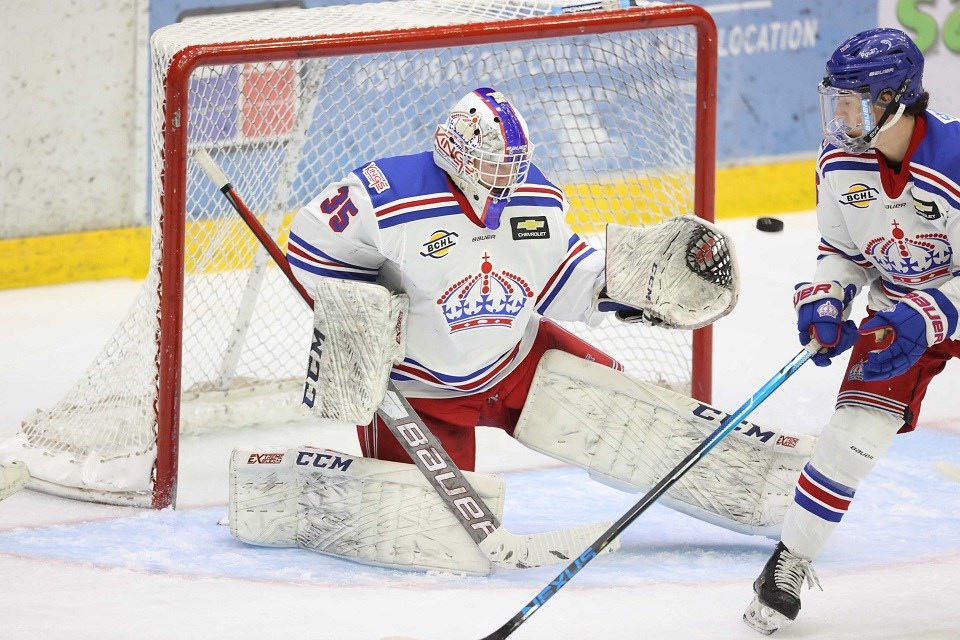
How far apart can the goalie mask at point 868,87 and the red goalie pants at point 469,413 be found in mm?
949

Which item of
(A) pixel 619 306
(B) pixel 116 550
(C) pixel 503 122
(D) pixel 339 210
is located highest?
(C) pixel 503 122

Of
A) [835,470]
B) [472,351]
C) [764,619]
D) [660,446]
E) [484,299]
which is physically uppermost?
[484,299]

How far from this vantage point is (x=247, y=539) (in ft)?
11.3

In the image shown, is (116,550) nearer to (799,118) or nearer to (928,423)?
(928,423)

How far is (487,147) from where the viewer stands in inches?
126

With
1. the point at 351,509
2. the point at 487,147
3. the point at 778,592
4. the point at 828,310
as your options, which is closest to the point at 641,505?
the point at 778,592

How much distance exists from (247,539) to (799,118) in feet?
13.6

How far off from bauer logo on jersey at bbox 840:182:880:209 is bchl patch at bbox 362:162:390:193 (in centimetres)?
95

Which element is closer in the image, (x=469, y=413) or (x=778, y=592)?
(x=778, y=592)

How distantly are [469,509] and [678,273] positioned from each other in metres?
0.70

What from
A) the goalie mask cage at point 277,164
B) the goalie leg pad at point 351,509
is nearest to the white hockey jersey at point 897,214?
the goalie leg pad at point 351,509

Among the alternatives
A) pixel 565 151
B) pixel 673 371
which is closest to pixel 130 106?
pixel 565 151

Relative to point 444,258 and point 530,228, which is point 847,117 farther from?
point 444,258

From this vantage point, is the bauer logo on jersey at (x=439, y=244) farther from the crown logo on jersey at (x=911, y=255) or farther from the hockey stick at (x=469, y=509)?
the crown logo on jersey at (x=911, y=255)
